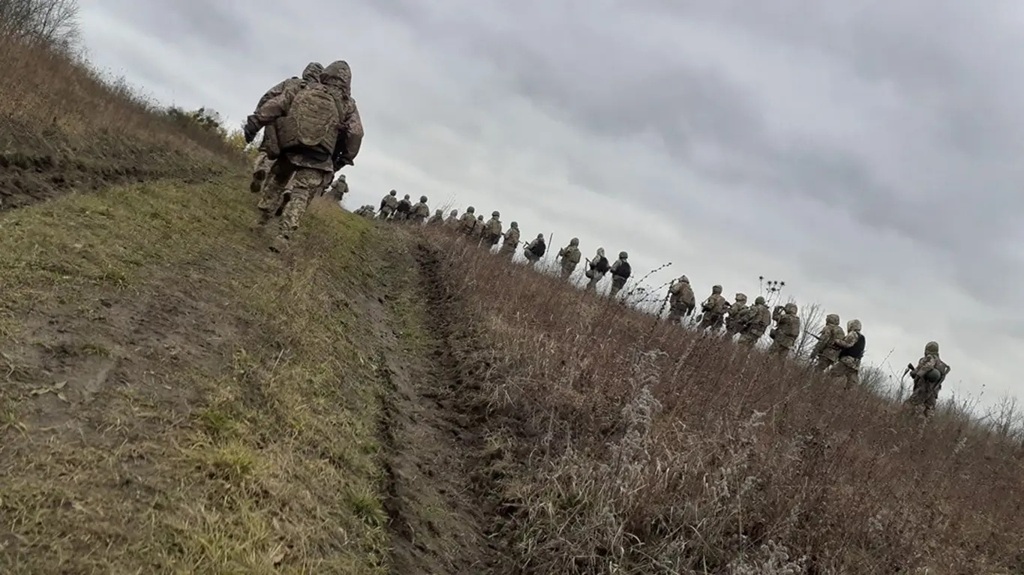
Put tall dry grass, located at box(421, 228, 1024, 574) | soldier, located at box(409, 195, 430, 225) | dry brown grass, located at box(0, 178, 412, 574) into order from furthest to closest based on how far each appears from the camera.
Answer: soldier, located at box(409, 195, 430, 225) → tall dry grass, located at box(421, 228, 1024, 574) → dry brown grass, located at box(0, 178, 412, 574)

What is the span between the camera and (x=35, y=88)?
33.8ft

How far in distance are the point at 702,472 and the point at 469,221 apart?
22.5 metres

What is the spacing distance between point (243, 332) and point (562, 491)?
2354mm

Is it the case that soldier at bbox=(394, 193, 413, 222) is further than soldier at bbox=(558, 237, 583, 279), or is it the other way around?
soldier at bbox=(394, 193, 413, 222)

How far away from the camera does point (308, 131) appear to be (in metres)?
8.12

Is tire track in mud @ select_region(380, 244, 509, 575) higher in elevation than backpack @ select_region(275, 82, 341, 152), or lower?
lower

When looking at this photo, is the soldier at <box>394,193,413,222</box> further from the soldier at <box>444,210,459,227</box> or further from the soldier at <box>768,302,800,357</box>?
the soldier at <box>768,302,800,357</box>

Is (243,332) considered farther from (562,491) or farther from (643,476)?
(643,476)

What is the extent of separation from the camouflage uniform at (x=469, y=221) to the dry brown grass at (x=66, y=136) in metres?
10.2

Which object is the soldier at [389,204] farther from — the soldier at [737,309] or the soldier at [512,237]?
the soldier at [737,309]

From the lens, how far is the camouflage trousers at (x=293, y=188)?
8.22m

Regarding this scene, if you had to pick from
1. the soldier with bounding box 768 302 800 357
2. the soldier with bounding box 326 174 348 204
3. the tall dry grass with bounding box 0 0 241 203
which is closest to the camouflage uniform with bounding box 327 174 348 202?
the soldier with bounding box 326 174 348 204

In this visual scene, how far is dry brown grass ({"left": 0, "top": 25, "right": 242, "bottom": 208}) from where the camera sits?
7.60 metres

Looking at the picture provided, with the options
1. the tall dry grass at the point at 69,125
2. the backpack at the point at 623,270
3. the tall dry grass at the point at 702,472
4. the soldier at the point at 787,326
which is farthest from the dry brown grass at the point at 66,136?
the soldier at the point at 787,326
